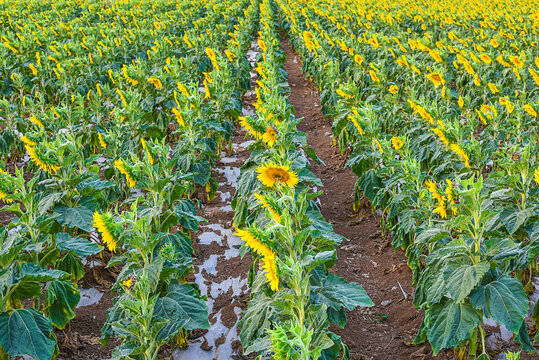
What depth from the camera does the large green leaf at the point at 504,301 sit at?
2.86 metres

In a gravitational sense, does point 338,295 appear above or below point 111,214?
below

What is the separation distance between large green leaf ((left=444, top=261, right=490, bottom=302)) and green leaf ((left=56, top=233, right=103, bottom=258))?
2202 millimetres

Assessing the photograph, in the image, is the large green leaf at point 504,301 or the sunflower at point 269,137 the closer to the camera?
the large green leaf at point 504,301

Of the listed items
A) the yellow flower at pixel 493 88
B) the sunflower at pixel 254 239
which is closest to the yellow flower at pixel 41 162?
the sunflower at pixel 254 239

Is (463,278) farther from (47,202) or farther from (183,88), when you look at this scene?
(183,88)

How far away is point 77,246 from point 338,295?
5.81ft

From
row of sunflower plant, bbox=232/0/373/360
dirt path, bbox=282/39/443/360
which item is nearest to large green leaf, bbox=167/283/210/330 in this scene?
row of sunflower plant, bbox=232/0/373/360

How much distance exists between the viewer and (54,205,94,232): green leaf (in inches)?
156

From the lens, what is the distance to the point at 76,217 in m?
4.02

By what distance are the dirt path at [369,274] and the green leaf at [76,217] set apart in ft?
6.78

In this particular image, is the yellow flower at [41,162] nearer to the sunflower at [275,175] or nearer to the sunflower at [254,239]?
the sunflower at [275,175]

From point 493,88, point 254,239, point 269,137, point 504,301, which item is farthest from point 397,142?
point 493,88

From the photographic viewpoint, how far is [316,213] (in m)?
3.88

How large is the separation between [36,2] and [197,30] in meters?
9.94
